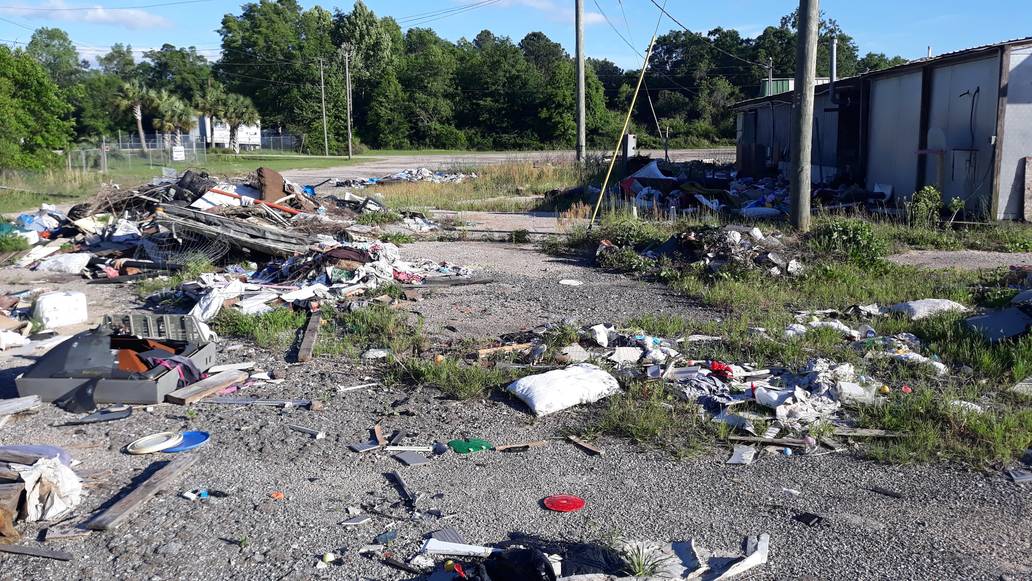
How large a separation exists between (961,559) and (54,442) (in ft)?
17.3

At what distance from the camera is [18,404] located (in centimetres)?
581

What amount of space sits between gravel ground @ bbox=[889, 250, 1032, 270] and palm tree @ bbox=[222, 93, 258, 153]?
5929 cm

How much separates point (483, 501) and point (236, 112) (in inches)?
2567

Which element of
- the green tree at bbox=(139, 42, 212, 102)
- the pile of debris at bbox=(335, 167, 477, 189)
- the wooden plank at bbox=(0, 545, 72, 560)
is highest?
the green tree at bbox=(139, 42, 212, 102)

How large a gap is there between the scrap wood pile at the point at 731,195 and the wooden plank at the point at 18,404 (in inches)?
460

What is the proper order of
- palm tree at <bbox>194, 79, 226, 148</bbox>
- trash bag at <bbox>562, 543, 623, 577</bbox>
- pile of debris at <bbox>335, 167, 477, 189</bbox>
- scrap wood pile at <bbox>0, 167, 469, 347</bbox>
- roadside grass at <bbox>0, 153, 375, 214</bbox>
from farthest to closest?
palm tree at <bbox>194, 79, 226, 148</bbox> → pile of debris at <bbox>335, 167, 477, 189</bbox> → roadside grass at <bbox>0, 153, 375, 214</bbox> → scrap wood pile at <bbox>0, 167, 469, 347</bbox> → trash bag at <bbox>562, 543, 623, 577</bbox>

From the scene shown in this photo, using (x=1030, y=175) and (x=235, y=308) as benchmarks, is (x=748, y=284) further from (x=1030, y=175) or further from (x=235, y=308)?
(x=1030, y=175)

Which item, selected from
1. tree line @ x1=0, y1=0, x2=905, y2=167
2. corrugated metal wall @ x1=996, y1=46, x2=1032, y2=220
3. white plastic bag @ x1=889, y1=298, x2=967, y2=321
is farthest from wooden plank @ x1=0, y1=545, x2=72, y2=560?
tree line @ x1=0, y1=0, x2=905, y2=167

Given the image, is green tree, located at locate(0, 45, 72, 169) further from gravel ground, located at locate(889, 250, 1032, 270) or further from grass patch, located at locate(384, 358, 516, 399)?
gravel ground, located at locate(889, 250, 1032, 270)

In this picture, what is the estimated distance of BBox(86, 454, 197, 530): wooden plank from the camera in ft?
13.3

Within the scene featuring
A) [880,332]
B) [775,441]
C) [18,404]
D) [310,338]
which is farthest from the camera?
[310,338]

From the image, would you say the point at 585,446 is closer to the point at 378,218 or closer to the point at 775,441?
the point at 775,441

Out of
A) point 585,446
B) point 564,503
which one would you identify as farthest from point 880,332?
point 564,503

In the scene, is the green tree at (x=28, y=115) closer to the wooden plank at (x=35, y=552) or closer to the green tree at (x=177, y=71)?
the wooden plank at (x=35, y=552)
